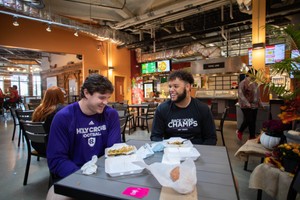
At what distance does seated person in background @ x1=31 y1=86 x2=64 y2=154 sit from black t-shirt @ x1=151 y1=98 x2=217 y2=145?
1521mm

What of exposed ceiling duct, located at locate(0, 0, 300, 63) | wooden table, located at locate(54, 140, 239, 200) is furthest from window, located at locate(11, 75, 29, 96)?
wooden table, located at locate(54, 140, 239, 200)

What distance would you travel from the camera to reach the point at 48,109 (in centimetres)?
262

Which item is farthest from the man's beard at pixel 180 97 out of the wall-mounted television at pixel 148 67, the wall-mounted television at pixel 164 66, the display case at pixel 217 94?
the wall-mounted television at pixel 148 67

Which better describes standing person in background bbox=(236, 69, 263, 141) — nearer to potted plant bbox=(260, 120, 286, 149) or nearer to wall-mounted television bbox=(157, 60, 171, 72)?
potted plant bbox=(260, 120, 286, 149)

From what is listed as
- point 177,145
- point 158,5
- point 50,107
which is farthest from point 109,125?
point 158,5

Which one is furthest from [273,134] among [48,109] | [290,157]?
[48,109]

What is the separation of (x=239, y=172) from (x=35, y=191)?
10.0 feet

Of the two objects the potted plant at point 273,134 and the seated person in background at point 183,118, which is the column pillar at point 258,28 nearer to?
the potted plant at point 273,134

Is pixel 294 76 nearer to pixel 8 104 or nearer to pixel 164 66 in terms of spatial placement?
pixel 164 66

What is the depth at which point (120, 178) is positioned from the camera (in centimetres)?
104

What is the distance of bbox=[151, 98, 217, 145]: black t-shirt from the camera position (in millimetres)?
2033

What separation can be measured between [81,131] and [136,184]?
77 centimetres

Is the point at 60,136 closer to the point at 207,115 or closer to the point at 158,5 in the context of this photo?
the point at 207,115

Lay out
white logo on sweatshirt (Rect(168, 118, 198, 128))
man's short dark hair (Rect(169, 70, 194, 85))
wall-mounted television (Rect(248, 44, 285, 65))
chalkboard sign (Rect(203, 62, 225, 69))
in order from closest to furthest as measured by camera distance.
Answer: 1. white logo on sweatshirt (Rect(168, 118, 198, 128))
2. man's short dark hair (Rect(169, 70, 194, 85))
3. wall-mounted television (Rect(248, 44, 285, 65))
4. chalkboard sign (Rect(203, 62, 225, 69))
